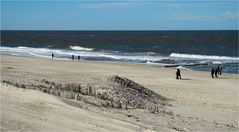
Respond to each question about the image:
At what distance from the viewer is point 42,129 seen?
296 inches

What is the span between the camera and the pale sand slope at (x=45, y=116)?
767 centimetres

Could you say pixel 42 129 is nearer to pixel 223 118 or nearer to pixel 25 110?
pixel 25 110

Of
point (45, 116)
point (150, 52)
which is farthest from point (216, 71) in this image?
point (150, 52)

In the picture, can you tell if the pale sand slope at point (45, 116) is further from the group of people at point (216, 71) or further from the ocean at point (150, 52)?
the ocean at point (150, 52)

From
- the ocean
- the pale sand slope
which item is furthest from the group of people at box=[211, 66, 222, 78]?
the pale sand slope

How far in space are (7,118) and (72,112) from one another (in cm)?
154

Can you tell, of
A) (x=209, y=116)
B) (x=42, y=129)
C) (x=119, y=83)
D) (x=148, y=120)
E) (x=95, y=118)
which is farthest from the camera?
(x=119, y=83)

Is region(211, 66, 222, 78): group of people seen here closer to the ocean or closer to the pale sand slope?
the ocean

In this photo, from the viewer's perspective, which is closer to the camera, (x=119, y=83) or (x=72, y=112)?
(x=72, y=112)

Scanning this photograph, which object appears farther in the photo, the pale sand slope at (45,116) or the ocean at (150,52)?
the ocean at (150,52)

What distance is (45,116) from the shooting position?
8.30 metres

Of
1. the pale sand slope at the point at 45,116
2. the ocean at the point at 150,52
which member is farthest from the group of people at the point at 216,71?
the pale sand slope at the point at 45,116

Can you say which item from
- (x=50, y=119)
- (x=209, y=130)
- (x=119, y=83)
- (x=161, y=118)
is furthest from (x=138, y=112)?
(x=119, y=83)

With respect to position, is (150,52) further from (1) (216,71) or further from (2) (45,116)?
(2) (45,116)
